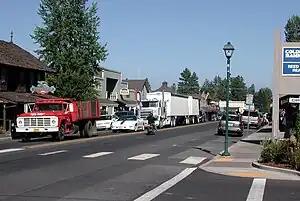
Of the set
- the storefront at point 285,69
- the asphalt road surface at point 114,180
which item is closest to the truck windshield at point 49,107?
the asphalt road surface at point 114,180

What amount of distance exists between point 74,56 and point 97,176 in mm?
43468

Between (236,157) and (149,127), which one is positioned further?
(149,127)

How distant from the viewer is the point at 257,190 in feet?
43.0

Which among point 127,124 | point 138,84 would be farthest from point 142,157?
point 138,84

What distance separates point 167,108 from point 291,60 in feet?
109

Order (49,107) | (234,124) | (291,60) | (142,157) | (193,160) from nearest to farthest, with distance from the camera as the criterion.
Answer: (193,160)
(142,157)
(291,60)
(49,107)
(234,124)

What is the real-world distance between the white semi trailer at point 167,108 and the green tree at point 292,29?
1438cm

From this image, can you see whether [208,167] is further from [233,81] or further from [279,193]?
[233,81]

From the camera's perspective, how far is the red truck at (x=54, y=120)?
30094mm

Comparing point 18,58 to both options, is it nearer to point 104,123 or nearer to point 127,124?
point 104,123

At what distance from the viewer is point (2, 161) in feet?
60.8

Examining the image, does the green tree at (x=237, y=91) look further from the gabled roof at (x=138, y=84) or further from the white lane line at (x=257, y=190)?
the white lane line at (x=257, y=190)

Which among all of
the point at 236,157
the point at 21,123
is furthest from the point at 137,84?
the point at 236,157

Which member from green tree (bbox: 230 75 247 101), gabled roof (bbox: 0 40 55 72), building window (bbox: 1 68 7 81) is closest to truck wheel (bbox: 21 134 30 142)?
gabled roof (bbox: 0 40 55 72)
